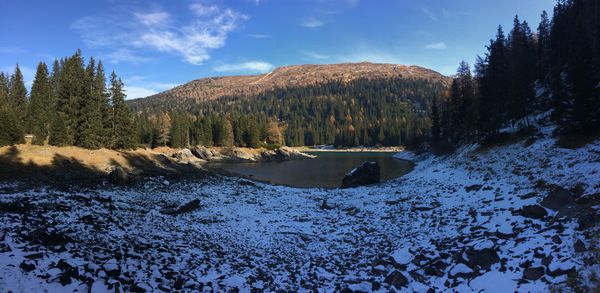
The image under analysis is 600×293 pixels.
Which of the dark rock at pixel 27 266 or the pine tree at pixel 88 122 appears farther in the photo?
the pine tree at pixel 88 122

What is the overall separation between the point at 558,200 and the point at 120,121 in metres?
65.1

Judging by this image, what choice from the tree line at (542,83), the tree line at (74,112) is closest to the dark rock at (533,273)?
the tree line at (542,83)

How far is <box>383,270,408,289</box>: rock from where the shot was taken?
1078 cm

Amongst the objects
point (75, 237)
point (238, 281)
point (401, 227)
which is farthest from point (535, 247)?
point (75, 237)

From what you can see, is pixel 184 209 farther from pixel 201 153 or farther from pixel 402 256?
pixel 201 153

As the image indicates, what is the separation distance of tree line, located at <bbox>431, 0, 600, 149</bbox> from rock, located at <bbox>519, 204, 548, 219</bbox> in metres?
16.8

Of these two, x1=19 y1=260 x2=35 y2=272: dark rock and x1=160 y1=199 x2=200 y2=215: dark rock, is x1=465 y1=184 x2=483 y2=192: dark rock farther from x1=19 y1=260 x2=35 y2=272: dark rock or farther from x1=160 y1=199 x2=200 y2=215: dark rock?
x1=19 y1=260 x2=35 y2=272: dark rock

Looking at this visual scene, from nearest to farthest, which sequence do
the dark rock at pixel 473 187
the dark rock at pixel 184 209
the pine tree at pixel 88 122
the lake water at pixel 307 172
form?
the dark rock at pixel 184 209, the dark rock at pixel 473 187, the pine tree at pixel 88 122, the lake water at pixel 307 172

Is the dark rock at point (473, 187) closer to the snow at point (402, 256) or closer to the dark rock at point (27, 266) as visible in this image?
the snow at point (402, 256)

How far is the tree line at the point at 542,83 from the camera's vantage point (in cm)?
2644

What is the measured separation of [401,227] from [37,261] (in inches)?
615

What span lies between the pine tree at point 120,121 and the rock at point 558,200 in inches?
2428

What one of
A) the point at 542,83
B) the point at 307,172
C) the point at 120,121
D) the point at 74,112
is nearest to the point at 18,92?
the point at 120,121

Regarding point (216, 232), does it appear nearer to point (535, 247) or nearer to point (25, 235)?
point (25, 235)
